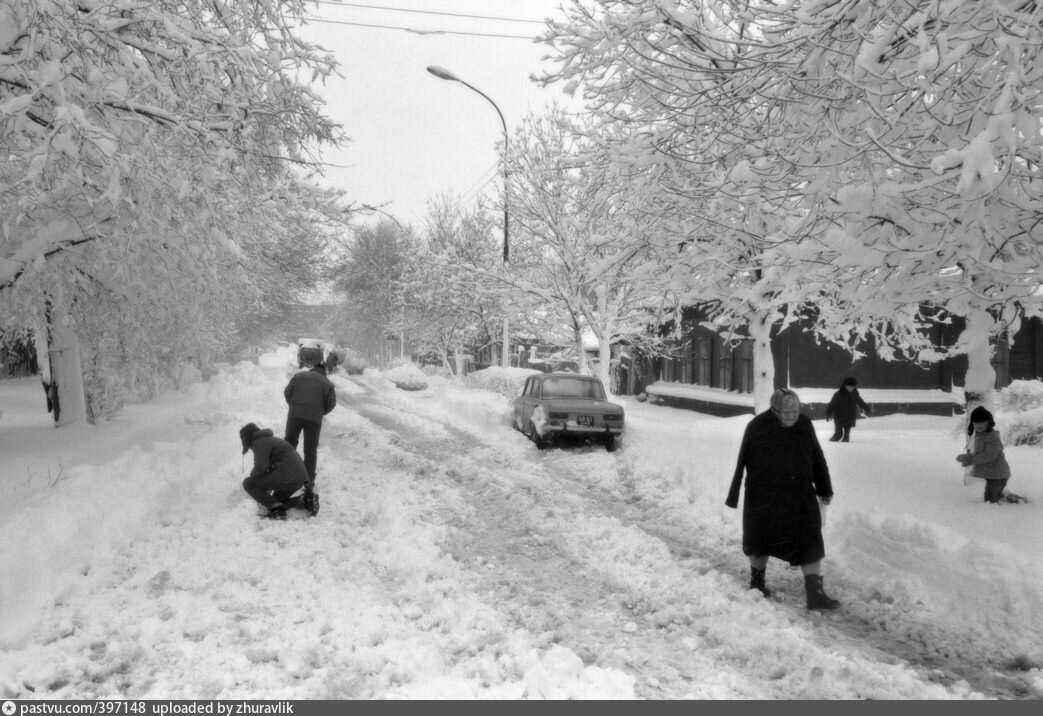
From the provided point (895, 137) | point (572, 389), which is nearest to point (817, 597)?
point (895, 137)

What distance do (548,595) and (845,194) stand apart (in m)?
3.74

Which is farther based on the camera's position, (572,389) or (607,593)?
(572,389)

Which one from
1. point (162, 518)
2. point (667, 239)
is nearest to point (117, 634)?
point (162, 518)

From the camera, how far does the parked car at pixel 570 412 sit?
43.7ft

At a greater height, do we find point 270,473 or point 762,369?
point 762,369

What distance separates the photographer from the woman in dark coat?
5.11 m

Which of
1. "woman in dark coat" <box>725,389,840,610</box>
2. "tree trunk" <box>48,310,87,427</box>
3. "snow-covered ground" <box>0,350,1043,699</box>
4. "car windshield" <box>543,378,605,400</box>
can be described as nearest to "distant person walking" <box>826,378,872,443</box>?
"snow-covered ground" <box>0,350,1043,699</box>

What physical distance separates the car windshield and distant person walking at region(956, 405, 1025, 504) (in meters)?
8.31

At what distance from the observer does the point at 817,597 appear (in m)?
5.00

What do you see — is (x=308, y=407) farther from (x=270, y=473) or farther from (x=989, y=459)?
(x=989, y=459)

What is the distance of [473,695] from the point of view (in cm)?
362

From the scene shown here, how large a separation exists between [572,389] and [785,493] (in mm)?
9904

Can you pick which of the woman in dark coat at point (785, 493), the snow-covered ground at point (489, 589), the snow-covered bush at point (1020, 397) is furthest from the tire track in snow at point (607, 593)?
the snow-covered bush at point (1020, 397)

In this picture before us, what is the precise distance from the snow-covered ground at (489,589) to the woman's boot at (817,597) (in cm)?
9
